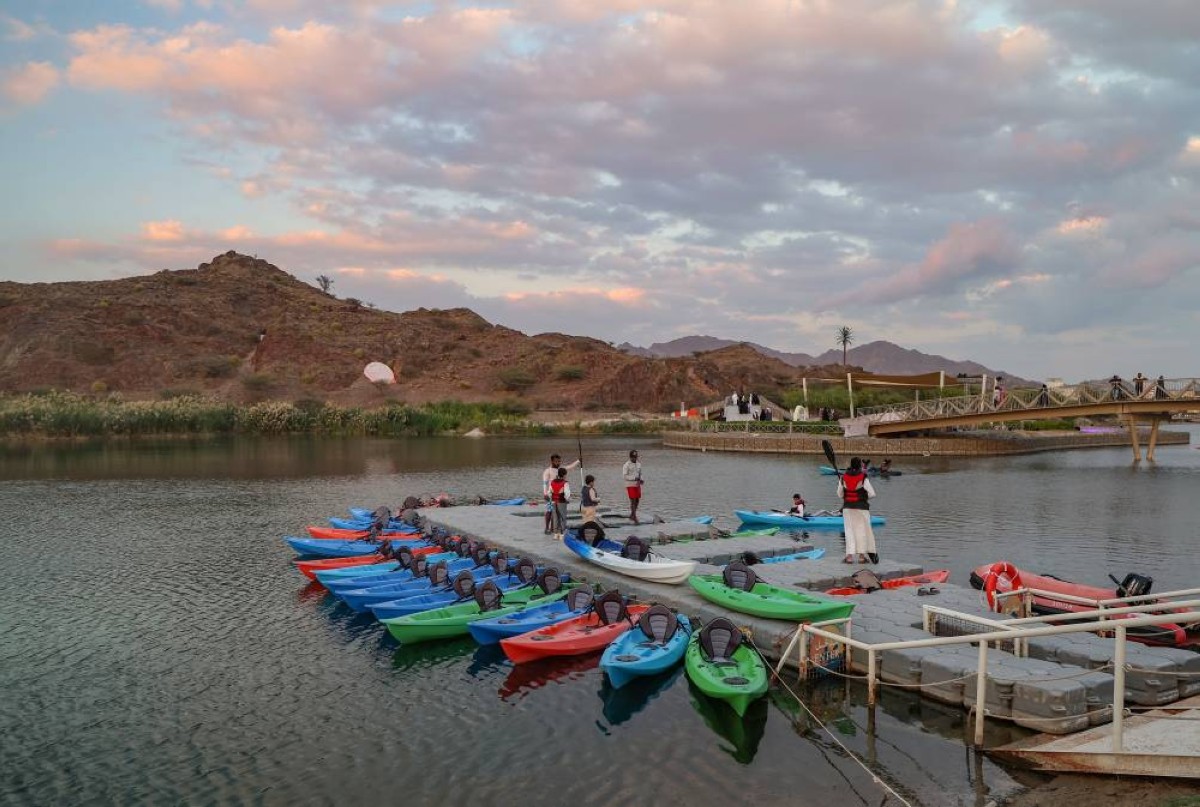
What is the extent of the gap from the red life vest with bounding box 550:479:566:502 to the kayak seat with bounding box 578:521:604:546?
7.07ft

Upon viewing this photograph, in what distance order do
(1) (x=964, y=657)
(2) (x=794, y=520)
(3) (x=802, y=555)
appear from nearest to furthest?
(1) (x=964, y=657)
(3) (x=802, y=555)
(2) (x=794, y=520)

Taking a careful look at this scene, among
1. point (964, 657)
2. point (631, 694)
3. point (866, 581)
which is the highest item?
point (866, 581)

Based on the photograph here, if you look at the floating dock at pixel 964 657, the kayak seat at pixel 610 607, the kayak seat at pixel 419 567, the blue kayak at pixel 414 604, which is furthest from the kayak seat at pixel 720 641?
the kayak seat at pixel 419 567

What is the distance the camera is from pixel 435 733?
12547 mm

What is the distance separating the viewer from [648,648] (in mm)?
14359

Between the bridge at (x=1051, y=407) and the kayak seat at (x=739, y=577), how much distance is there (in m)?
45.1

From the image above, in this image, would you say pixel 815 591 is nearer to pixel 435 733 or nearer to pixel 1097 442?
pixel 435 733

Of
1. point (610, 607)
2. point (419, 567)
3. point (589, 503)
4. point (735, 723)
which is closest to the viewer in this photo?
Answer: point (735, 723)

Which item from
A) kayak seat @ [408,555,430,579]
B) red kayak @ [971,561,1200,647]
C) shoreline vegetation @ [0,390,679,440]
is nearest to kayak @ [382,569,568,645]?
kayak seat @ [408,555,430,579]

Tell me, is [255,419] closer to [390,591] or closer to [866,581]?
[390,591]

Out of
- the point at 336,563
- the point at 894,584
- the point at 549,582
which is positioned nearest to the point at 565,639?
the point at 549,582

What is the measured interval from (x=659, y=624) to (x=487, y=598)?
13.5 ft

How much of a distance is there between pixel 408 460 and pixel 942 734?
184ft

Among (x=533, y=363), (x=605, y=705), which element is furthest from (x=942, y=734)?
(x=533, y=363)
